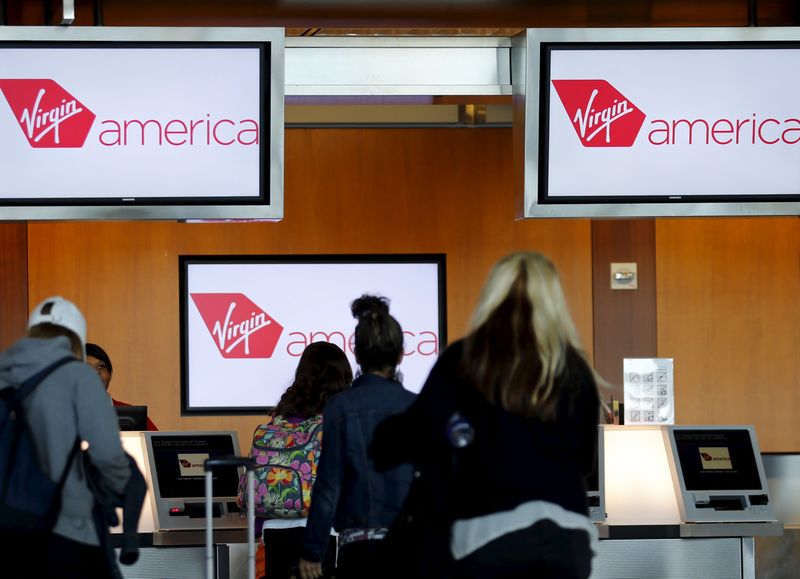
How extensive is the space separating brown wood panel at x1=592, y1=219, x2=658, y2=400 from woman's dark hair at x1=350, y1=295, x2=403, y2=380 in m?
4.02

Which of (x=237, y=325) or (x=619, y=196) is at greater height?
(x=619, y=196)

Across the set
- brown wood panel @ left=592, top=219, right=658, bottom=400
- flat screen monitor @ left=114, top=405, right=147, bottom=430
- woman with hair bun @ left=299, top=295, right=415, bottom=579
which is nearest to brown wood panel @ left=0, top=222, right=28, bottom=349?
flat screen monitor @ left=114, top=405, right=147, bottom=430

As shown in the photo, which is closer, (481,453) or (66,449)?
(481,453)

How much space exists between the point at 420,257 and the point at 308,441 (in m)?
3.32

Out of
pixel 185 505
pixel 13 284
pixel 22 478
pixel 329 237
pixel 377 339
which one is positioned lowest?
pixel 185 505

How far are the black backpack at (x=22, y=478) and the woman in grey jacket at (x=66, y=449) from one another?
0.02 metres

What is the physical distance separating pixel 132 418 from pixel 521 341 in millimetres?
3005

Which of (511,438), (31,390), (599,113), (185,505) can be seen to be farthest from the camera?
(185,505)

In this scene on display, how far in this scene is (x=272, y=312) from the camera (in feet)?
24.2

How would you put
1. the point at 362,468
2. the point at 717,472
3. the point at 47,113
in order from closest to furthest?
the point at 362,468, the point at 47,113, the point at 717,472

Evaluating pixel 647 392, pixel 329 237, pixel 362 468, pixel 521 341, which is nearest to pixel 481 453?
pixel 521 341

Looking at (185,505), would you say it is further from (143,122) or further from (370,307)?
(370,307)

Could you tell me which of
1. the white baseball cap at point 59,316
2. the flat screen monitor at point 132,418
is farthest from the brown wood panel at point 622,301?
the white baseball cap at point 59,316

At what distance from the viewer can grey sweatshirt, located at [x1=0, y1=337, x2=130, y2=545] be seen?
3.03m
